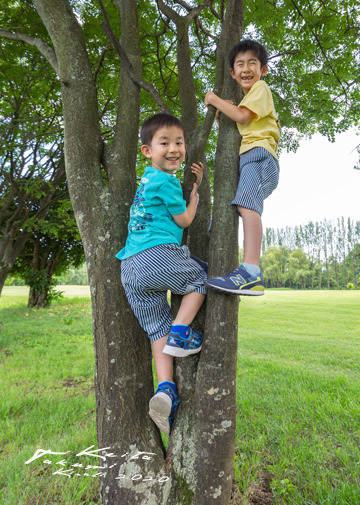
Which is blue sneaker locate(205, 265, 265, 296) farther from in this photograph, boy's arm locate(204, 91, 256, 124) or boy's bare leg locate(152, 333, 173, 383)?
boy's arm locate(204, 91, 256, 124)

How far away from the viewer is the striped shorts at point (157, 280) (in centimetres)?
187

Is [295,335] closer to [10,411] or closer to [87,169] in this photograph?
[10,411]

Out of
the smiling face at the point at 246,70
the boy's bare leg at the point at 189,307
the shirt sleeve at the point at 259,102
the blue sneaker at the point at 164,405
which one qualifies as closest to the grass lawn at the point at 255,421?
the blue sneaker at the point at 164,405

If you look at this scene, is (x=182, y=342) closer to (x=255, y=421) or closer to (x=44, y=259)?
(x=255, y=421)

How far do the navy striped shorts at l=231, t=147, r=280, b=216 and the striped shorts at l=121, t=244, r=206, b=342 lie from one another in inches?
18.6

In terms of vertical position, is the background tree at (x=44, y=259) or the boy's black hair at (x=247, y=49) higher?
the boy's black hair at (x=247, y=49)

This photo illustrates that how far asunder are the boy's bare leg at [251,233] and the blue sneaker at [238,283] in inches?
4.8

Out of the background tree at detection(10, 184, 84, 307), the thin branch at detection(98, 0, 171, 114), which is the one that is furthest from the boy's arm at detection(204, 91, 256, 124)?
the background tree at detection(10, 184, 84, 307)

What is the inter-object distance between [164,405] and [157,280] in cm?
67

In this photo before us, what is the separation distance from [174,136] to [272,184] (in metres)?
0.73

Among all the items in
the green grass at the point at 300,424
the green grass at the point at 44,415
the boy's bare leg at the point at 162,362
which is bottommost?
the green grass at the point at 44,415

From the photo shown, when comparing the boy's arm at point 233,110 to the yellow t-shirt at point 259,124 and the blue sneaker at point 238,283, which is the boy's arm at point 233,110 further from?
the blue sneaker at point 238,283

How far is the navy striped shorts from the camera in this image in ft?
6.18

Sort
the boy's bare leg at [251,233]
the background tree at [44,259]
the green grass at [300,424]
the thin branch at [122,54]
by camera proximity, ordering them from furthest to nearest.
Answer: the background tree at [44,259]
the thin branch at [122,54]
the green grass at [300,424]
the boy's bare leg at [251,233]
